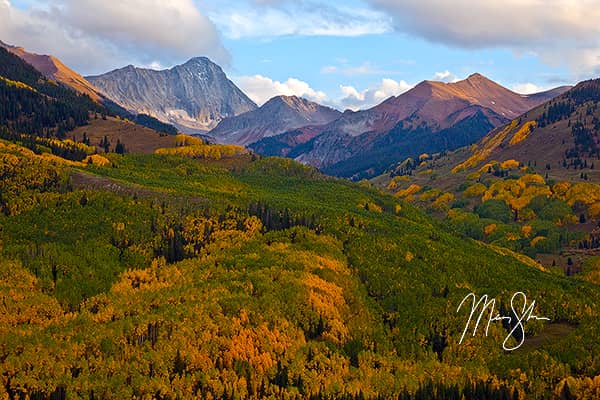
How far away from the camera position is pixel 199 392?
310 ft

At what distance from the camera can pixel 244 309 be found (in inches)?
4835

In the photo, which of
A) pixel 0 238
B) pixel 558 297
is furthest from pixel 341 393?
pixel 0 238

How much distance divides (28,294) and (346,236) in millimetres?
101337

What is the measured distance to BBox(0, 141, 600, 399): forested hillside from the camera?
99.7 metres

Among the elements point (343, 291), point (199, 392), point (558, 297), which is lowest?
point (199, 392)

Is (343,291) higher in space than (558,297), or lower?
lower

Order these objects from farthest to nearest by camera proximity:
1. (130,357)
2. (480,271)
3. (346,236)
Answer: (346,236) < (480,271) < (130,357)

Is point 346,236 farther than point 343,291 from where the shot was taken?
Yes

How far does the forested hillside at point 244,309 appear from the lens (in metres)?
99.7

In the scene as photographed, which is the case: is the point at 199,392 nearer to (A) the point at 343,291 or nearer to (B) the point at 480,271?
(A) the point at 343,291
